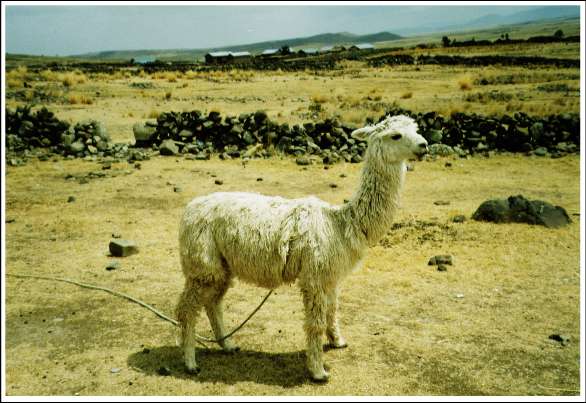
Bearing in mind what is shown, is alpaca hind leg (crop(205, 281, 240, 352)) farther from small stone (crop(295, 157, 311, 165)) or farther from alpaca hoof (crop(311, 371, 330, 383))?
small stone (crop(295, 157, 311, 165))

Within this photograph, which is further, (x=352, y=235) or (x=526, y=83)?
(x=526, y=83)

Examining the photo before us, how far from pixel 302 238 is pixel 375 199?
0.94 meters

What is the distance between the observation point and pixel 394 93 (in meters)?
38.1

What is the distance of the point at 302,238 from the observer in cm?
589

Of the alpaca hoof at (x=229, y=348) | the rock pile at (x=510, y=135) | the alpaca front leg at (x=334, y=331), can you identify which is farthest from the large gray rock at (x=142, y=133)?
the alpaca front leg at (x=334, y=331)

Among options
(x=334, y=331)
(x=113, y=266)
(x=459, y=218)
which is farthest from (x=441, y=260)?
(x=113, y=266)

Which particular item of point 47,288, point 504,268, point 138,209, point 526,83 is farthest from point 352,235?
point 526,83

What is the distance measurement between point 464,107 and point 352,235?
85.6 feet

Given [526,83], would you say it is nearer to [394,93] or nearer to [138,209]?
[394,93]

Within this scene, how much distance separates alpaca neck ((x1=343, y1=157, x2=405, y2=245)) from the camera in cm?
586

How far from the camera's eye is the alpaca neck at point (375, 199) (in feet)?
19.2

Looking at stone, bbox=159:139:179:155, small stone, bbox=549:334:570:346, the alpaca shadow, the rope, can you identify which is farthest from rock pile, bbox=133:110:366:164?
the alpaca shadow

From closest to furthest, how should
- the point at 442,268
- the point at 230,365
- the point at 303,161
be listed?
the point at 230,365 → the point at 442,268 → the point at 303,161

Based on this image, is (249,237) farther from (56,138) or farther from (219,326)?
(56,138)
